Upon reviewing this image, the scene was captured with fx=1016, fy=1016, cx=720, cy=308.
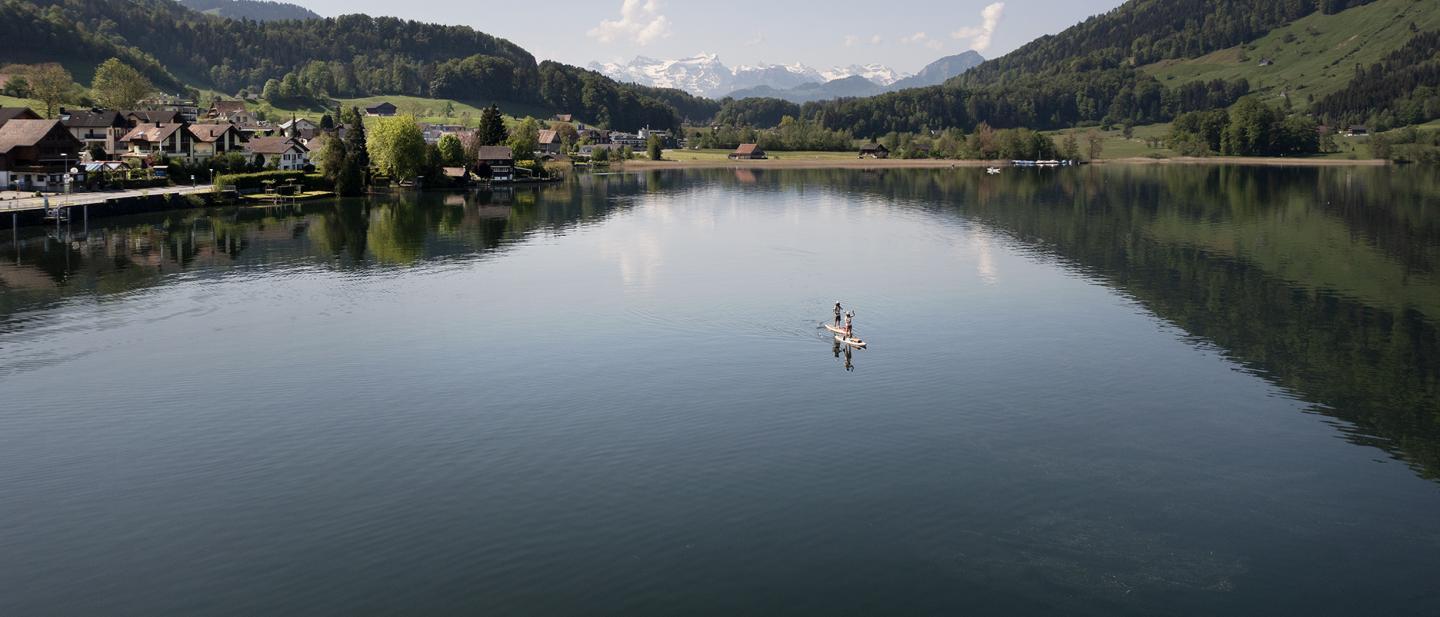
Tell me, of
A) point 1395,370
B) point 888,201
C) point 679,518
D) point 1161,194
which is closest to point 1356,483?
point 1395,370

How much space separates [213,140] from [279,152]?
29.1ft

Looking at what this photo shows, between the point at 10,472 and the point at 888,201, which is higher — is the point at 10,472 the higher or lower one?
the lower one

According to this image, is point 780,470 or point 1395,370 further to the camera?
point 1395,370

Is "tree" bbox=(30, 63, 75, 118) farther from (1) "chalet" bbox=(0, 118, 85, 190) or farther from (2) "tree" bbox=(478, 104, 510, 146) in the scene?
(1) "chalet" bbox=(0, 118, 85, 190)

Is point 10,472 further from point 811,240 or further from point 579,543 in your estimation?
point 811,240

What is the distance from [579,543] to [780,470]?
7604mm

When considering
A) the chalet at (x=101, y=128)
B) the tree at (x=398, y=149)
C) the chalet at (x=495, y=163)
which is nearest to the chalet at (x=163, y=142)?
the chalet at (x=101, y=128)

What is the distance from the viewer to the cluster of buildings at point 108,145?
358 ft

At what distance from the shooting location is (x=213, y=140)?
142 meters

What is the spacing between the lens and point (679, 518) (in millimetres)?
27109

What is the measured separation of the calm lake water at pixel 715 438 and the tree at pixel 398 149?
247 ft

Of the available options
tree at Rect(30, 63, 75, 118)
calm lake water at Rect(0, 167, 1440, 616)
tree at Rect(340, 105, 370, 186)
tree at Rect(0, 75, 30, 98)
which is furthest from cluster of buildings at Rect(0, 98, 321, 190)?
calm lake water at Rect(0, 167, 1440, 616)

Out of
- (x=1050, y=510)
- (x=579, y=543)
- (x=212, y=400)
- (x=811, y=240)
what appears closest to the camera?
(x=579, y=543)

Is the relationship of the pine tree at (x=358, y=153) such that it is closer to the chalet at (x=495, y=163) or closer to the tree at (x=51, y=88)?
the chalet at (x=495, y=163)
